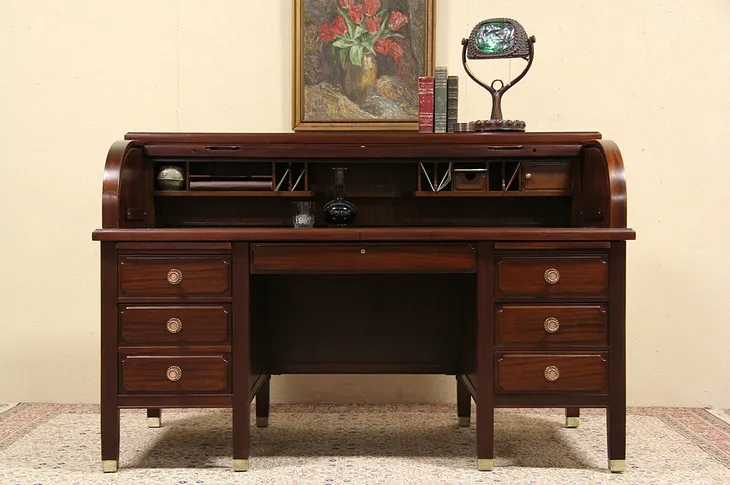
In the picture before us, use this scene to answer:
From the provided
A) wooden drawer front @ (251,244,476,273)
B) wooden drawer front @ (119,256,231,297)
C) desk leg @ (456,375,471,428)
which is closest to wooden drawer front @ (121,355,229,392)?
wooden drawer front @ (119,256,231,297)

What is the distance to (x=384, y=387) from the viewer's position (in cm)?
354

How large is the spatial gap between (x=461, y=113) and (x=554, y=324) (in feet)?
4.34

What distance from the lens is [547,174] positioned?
298cm

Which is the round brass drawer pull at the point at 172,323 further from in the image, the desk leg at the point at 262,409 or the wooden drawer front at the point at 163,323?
the desk leg at the point at 262,409

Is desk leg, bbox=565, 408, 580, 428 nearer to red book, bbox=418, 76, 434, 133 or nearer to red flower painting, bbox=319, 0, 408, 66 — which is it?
red book, bbox=418, 76, 434, 133

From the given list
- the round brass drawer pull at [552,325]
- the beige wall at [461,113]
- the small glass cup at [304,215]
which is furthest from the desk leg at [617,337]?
the small glass cup at [304,215]

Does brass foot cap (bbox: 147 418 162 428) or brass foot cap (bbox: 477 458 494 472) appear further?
brass foot cap (bbox: 147 418 162 428)

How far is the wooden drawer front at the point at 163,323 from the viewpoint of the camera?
253 centimetres

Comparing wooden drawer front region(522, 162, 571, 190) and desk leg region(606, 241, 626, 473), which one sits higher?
wooden drawer front region(522, 162, 571, 190)

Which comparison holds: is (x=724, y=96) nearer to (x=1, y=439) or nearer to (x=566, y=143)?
(x=566, y=143)

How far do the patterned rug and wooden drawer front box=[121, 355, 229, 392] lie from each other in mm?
307

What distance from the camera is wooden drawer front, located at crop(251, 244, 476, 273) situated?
2.54 m

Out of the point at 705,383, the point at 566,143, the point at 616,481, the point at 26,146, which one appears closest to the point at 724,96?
the point at 566,143

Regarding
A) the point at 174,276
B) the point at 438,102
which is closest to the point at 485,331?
the point at 438,102
